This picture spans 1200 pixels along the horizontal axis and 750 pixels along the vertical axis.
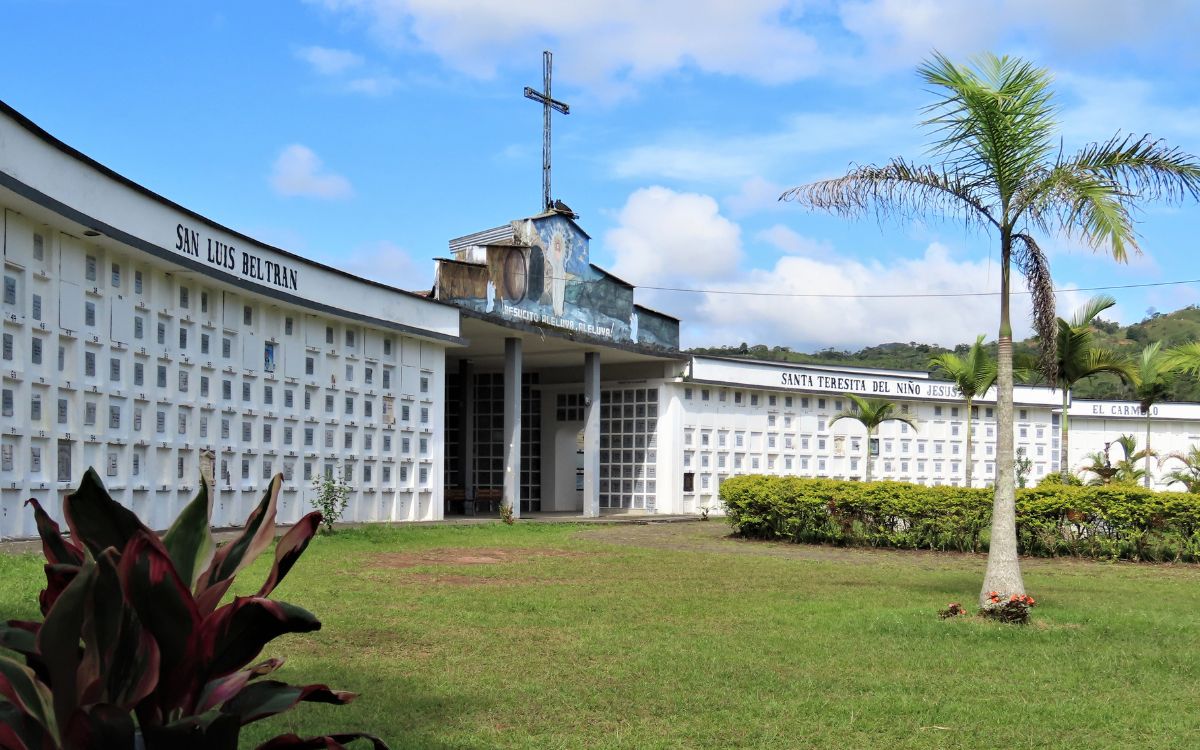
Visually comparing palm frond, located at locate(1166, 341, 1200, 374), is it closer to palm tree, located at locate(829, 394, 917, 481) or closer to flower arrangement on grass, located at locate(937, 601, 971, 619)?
palm tree, located at locate(829, 394, 917, 481)

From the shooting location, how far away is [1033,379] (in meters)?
34.8

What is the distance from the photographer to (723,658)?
7.46 m

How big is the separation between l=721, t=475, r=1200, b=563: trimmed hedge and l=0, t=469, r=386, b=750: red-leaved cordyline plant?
623 inches

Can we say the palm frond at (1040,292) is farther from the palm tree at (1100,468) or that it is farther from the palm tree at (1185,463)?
the palm tree at (1185,463)

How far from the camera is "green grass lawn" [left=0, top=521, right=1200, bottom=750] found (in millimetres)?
5602

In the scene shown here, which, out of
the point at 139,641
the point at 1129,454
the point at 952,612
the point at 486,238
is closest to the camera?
the point at 139,641

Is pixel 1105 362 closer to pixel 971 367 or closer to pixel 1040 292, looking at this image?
pixel 971 367

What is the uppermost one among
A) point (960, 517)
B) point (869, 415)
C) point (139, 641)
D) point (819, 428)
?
point (869, 415)

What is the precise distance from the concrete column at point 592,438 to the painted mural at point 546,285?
3.78ft

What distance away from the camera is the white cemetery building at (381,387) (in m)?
13.0

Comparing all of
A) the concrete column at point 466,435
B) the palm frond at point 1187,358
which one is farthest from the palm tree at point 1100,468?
the concrete column at point 466,435

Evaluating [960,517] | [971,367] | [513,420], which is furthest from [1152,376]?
[513,420]

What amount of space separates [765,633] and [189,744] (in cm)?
685

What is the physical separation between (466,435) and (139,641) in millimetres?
26192
